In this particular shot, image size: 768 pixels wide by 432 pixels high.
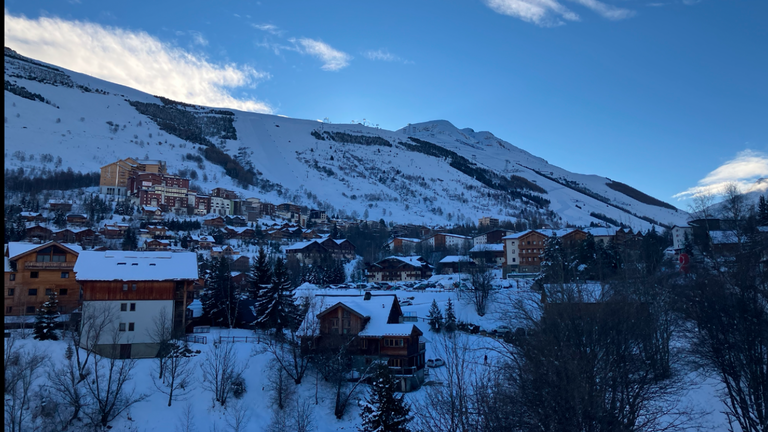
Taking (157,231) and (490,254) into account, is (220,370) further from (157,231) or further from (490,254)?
(490,254)

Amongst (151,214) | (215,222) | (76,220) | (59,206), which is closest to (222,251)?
(215,222)

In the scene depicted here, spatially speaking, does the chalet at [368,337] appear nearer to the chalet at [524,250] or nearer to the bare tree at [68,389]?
the bare tree at [68,389]

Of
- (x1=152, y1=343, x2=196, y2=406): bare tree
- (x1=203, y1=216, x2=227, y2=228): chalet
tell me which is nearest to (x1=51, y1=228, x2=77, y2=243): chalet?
(x1=203, y1=216, x2=227, y2=228): chalet

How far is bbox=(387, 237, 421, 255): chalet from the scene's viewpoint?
8788 cm

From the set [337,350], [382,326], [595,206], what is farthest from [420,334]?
[595,206]

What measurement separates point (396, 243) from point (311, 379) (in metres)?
63.9

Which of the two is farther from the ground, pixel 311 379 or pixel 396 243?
pixel 396 243

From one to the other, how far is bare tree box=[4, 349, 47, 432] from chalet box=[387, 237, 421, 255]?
64.9m

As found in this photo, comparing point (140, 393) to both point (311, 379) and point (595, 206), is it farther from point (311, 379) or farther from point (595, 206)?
point (595, 206)

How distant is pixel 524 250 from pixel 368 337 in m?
40.4

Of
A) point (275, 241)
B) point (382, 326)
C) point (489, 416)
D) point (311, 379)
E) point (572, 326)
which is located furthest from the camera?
point (275, 241)

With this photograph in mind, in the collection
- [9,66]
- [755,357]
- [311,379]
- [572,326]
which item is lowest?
[311,379]

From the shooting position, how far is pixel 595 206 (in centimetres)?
19212

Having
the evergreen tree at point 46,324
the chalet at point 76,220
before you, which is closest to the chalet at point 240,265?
the chalet at point 76,220
